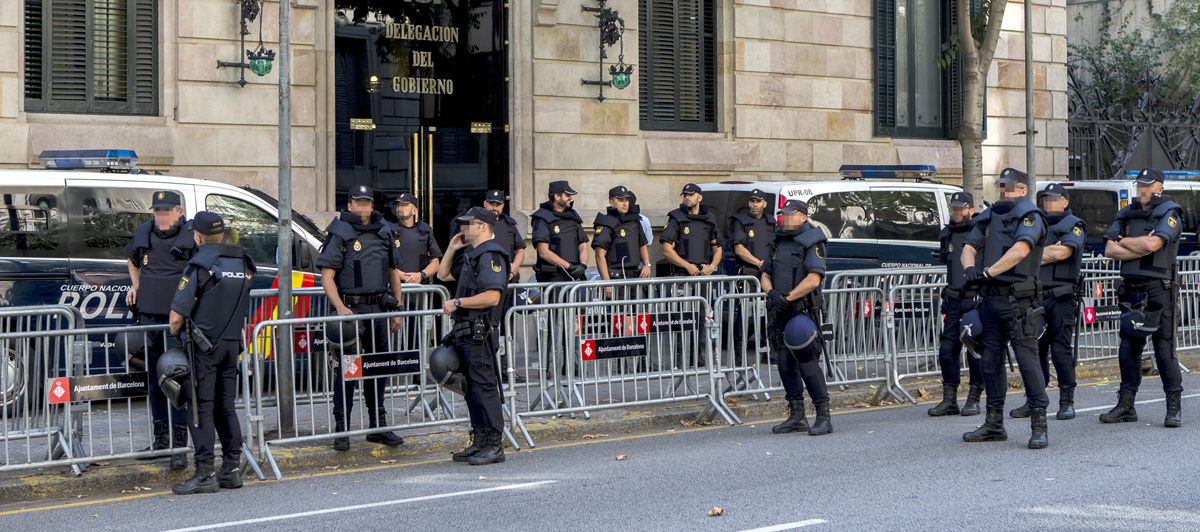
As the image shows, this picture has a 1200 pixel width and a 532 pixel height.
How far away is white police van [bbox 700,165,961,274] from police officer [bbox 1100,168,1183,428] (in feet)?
12.7

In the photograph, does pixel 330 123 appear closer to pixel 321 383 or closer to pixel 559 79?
pixel 559 79

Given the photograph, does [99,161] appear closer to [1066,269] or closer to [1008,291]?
[1008,291]

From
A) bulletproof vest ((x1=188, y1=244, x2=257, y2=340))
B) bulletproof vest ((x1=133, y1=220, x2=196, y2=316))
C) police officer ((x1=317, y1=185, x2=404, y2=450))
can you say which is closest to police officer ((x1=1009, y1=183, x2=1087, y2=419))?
police officer ((x1=317, y1=185, x2=404, y2=450))

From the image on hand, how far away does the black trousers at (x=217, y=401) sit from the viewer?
7.26m

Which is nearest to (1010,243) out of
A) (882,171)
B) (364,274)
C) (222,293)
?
(364,274)

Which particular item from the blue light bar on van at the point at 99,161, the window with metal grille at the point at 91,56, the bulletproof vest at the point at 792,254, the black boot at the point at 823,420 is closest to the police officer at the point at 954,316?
the black boot at the point at 823,420

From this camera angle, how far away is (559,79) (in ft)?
53.2

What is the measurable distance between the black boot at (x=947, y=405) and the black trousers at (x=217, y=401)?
5510mm

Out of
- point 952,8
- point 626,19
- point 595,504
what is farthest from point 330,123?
point 952,8

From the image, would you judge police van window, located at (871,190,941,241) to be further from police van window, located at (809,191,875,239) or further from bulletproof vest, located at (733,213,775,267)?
bulletproof vest, located at (733,213,775,267)

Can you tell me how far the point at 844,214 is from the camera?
13445mm

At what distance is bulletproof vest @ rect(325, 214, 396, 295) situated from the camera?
8586 millimetres

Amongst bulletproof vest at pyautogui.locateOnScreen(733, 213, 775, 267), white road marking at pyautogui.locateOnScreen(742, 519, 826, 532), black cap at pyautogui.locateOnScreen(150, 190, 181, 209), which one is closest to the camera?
white road marking at pyautogui.locateOnScreen(742, 519, 826, 532)

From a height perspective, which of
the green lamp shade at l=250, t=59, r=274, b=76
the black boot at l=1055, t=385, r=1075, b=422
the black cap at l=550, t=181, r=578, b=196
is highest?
the green lamp shade at l=250, t=59, r=274, b=76
